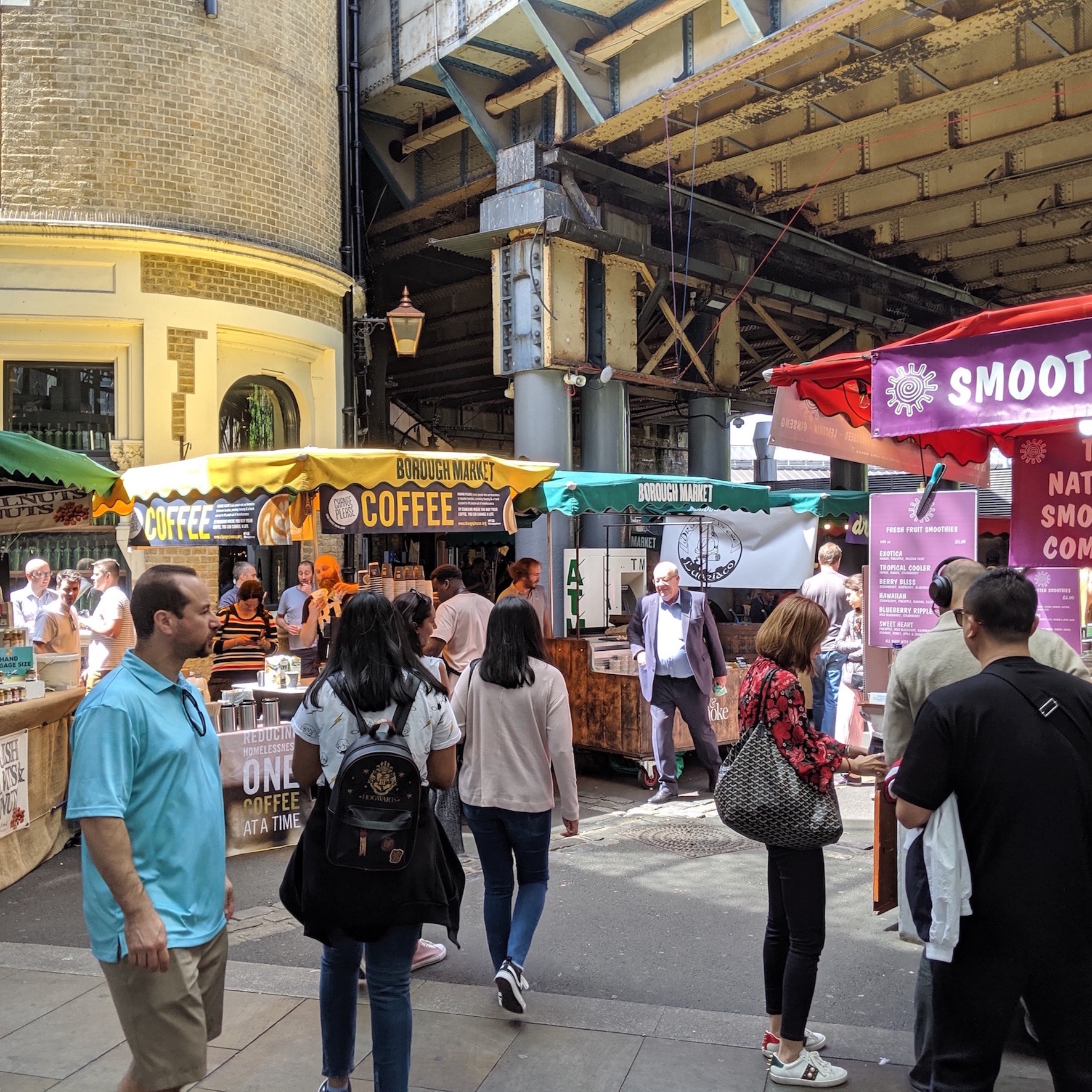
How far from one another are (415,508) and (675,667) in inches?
99.2

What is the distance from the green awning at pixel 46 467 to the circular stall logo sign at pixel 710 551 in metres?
8.58

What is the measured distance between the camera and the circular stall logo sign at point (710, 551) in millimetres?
15109

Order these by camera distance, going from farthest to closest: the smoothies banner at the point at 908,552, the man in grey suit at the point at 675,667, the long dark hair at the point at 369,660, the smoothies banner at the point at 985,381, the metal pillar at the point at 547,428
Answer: the metal pillar at the point at 547,428 → the man in grey suit at the point at 675,667 → the smoothies banner at the point at 908,552 → the smoothies banner at the point at 985,381 → the long dark hair at the point at 369,660

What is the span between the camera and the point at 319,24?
1495 cm

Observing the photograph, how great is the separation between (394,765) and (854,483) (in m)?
20.1

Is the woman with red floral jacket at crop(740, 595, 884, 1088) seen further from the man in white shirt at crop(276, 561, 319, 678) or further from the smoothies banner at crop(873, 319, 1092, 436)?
the man in white shirt at crop(276, 561, 319, 678)

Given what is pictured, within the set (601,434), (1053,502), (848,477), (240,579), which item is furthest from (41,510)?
(848,477)

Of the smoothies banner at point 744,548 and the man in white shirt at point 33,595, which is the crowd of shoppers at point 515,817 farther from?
the smoothies banner at point 744,548

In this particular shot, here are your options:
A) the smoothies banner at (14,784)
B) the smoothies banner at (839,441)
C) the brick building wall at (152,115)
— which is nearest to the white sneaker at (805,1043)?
the smoothies banner at (839,441)

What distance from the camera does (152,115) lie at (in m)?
13.0

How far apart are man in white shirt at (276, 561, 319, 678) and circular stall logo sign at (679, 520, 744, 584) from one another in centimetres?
630

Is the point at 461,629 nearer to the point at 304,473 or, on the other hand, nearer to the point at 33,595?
the point at 304,473

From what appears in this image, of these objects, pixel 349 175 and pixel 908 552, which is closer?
pixel 908 552

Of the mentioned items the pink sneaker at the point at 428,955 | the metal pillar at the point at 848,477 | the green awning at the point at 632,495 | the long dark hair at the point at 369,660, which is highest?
the metal pillar at the point at 848,477
